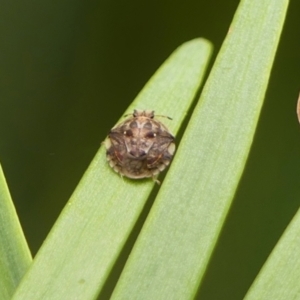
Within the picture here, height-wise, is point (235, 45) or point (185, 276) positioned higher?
point (235, 45)

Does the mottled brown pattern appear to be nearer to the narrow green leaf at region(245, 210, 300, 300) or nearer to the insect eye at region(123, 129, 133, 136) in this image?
the insect eye at region(123, 129, 133, 136)

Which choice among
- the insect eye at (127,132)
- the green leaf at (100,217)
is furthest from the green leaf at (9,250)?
the insect eye at (127,132)

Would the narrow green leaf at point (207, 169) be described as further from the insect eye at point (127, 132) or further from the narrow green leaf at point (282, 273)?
the insect eye at point (127, 132)

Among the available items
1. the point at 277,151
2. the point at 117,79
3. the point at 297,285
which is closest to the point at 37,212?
the point at 117,79

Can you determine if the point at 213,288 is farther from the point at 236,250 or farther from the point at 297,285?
the point at 297,285

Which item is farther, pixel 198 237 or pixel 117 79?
pixel 117 79

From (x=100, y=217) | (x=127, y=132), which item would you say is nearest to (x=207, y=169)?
(x=100, y=217)
